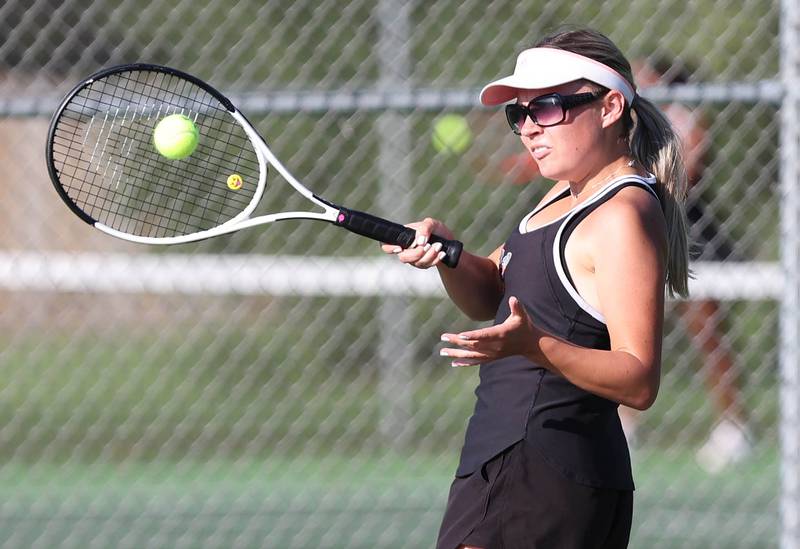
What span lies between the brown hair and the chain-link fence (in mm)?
2101

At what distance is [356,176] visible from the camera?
6.02m

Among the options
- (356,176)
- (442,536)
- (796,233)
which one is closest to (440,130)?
(356,176)

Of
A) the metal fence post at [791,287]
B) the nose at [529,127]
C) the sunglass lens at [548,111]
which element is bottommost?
the metal fence post at [791,287]

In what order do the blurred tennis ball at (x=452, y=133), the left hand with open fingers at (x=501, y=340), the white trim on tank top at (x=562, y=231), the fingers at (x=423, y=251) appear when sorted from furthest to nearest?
the blurred tennis ball at (x=452, y=133), the fingers at (x=423, y=251), the white trim on tank top at (x=562, y=231), the left hand with open fingers at (x=501, y=340)

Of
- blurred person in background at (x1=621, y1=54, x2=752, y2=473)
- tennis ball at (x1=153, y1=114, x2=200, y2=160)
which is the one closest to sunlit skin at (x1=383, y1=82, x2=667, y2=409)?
tennis ball at (x1=153, y1=114, x2=200, y2=160)

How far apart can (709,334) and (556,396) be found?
3.24 m

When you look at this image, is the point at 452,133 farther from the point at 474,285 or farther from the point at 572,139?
the point at 572,139

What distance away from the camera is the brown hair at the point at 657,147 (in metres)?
2.26

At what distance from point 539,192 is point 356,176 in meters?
1.02

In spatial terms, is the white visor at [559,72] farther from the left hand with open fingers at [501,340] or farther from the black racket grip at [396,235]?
the left hand with open fingers at [501,340]

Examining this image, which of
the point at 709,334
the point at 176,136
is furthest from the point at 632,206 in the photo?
the point at 709,334

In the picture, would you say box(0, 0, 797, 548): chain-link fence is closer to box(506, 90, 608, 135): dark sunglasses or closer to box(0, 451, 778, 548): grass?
box(0, 451, 778, 548): grass

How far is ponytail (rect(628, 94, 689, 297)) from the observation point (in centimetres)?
227

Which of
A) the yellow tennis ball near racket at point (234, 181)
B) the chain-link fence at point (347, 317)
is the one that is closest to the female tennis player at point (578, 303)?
the yellow tennis ball near racket at point (234, 181)
